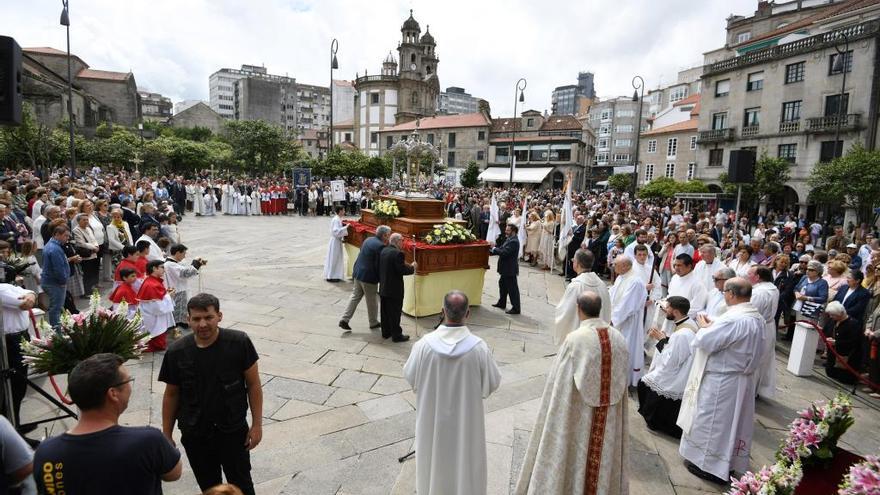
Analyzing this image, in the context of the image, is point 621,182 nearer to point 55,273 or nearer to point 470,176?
point 470,176

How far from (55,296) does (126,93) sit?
6476 centimetres

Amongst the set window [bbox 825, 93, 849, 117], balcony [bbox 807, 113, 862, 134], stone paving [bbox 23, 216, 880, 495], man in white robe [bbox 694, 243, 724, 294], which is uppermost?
window [bbox 825, 93, 849, 117]

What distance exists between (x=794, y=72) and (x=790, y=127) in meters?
3.44

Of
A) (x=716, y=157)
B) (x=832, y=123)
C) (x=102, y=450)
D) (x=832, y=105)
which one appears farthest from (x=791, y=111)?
(x=102, y=450)

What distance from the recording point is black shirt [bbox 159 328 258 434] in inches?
119

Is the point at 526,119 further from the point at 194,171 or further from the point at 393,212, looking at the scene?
the point at 393,212

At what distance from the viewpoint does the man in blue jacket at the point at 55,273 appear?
6.36m

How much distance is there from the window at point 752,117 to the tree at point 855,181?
1393cm

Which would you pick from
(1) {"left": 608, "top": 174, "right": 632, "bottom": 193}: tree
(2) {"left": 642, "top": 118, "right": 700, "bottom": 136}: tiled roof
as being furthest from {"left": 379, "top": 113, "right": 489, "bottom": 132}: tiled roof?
(2) {"left": 642, "top": 118, "right": 700, "bottom": 136}: tiled roof

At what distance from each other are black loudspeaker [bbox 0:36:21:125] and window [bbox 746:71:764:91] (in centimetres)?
3803

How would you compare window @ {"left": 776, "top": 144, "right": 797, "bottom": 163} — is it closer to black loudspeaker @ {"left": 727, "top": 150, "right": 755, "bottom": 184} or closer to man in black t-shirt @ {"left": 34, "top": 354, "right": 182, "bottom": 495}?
black loudspeaker @ {"left": 727, "top": 150, "right": 755, "bottom": 184}

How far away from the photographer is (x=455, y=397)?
350 centimetres

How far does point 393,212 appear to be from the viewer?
10.3 meters

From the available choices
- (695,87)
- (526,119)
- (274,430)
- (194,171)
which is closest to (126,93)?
(194,171)
